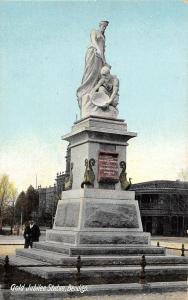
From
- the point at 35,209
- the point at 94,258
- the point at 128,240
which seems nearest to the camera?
the point at 94,258

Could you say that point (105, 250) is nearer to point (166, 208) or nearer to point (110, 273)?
point (110, 273)

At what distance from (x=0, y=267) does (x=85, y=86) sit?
297 inches

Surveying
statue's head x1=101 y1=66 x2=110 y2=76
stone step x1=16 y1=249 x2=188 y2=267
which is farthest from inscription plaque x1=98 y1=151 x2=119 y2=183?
stone step x1=16 y1=249 x2=188 y2=267

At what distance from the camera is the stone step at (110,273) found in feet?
45.2

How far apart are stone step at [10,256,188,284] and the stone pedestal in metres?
1.84

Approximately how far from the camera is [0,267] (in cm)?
1756

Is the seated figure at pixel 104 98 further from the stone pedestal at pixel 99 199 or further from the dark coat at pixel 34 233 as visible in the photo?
the dark coat at pixel 34 233

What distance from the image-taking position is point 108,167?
18.6 metres

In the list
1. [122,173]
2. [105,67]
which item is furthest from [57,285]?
[105,67]

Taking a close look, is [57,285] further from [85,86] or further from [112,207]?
[85,86]

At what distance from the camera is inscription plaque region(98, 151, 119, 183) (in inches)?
727

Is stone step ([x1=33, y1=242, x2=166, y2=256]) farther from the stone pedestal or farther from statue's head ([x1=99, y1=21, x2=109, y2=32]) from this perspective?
statue's head ([x1=99, y1=21, x2=109, y2=32])

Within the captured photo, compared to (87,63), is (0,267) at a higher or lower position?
lower

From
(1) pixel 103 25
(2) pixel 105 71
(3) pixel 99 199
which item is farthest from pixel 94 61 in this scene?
(3) pixel 99 199
